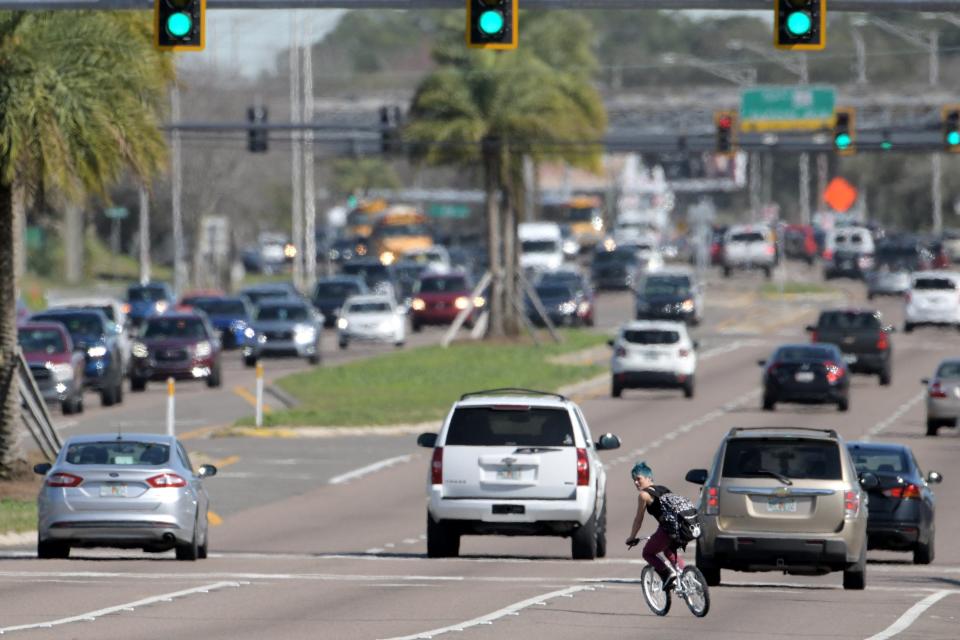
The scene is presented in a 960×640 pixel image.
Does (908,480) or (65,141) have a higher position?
(65,141)

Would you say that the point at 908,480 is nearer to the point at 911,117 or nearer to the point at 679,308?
the point at 679,308

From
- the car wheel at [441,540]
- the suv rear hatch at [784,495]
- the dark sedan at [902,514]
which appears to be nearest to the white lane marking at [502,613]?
the suv rear hatch at [784,495]

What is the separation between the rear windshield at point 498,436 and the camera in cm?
2438

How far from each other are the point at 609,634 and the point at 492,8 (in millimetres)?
7293

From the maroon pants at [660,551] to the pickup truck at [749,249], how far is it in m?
76.8

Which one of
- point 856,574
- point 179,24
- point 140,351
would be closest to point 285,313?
point 140,351

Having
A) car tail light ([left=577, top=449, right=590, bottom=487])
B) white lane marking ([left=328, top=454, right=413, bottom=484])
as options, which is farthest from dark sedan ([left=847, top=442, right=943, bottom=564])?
white lane marking ([left=328, top=454, right=413, bottom=484])

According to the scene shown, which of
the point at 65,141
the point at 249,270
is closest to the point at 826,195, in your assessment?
the point at 249,270

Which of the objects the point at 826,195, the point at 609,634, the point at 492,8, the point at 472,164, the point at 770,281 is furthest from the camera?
the point at 826,195

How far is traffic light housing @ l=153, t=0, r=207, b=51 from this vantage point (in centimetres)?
2238

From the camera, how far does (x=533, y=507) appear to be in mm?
24297

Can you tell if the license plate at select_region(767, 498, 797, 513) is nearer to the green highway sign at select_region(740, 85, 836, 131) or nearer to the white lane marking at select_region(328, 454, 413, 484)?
the white lane marking at select_region(328, 454, 413, 484)

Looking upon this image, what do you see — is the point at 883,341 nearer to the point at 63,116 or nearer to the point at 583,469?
the point at 63,116

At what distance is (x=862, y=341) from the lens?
181 feet
